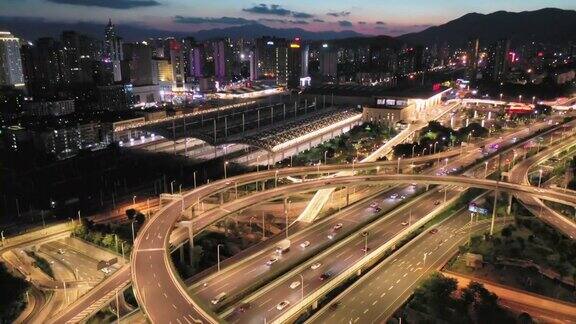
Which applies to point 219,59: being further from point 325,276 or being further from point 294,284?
point 294,284

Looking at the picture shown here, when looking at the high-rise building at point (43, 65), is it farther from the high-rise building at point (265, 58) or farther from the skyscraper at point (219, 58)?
the high-rise building at point (265, 58)

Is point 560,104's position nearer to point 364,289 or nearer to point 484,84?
point 484,84

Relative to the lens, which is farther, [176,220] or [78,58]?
[78,58]

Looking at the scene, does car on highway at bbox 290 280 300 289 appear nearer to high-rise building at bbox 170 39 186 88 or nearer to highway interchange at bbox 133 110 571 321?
highway interchange at bbox 133 110 571 321

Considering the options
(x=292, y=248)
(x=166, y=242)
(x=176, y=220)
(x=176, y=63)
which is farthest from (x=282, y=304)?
(x=176, y=63)

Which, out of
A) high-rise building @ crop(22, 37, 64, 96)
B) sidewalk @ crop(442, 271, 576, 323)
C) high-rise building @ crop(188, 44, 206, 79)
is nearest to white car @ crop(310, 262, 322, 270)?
sidewalk @ crop(442, 271, 576, 323)

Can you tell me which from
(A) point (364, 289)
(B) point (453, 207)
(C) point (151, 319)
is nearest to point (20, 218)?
(C) point (151, 319)
